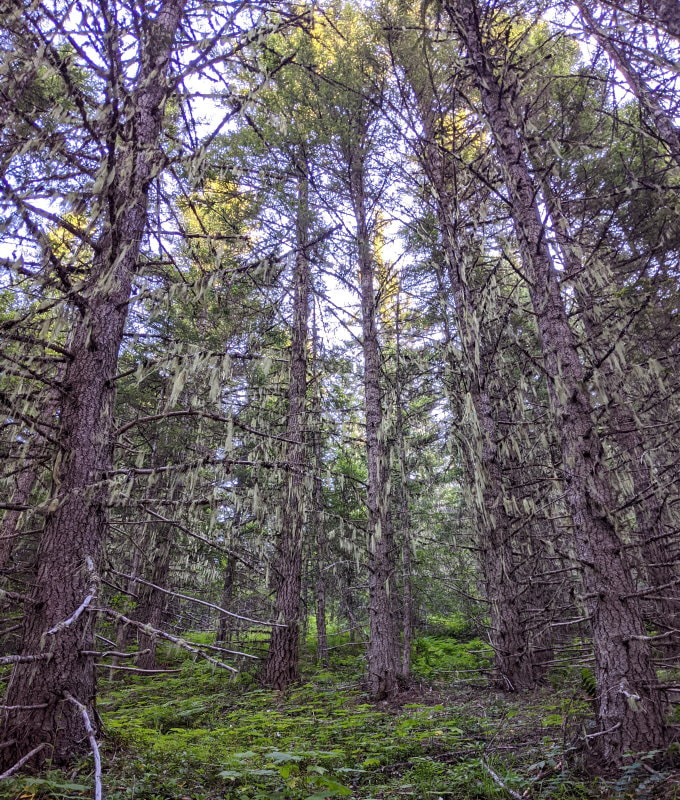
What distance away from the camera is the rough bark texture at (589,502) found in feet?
12.1

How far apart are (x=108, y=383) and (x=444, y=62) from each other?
8054 millimetres

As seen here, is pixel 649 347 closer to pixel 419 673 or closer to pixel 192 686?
pixel 419 673

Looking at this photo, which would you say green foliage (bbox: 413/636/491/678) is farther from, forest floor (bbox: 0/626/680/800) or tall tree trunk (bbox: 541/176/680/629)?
tall tree trunk (bbox: 541/176/680/629)

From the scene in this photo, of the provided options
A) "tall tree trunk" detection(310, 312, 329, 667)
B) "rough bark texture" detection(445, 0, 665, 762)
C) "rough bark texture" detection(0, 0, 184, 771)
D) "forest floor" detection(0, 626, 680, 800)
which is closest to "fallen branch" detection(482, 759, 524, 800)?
"forest floor" detection(0, 626, 680, 800)

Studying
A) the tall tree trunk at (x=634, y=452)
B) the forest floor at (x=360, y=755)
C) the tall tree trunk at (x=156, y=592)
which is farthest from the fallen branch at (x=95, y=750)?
the tall tree trunk at (x=156, y=592)

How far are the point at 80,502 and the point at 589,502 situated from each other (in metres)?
4.21

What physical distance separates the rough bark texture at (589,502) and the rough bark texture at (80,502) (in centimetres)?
354

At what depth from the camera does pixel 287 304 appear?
1268cm

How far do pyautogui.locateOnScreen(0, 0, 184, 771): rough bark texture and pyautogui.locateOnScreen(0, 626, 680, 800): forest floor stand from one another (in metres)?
0.36

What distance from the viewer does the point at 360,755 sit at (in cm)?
484

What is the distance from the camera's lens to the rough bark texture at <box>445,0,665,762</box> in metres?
3.67

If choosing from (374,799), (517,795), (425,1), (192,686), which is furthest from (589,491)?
(192,686)

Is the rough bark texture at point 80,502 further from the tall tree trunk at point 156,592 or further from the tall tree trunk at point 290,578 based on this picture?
the tall tree trunk at point 156,592

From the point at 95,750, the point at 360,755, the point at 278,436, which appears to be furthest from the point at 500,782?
the point at 278,436
